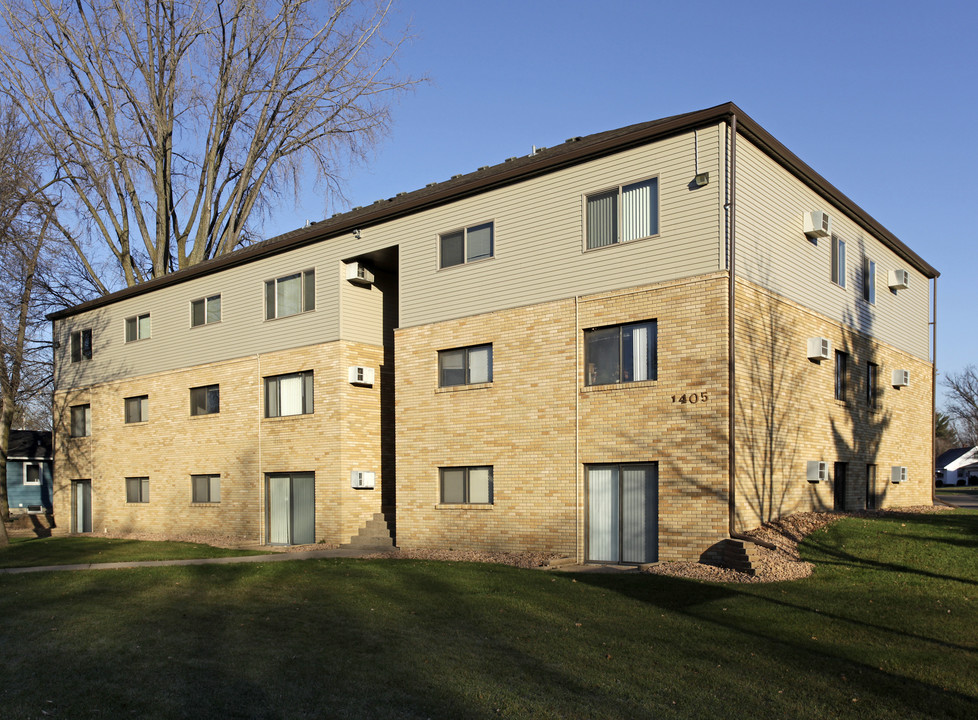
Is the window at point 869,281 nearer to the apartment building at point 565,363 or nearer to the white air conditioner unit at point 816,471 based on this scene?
the apartment building at point 565,363

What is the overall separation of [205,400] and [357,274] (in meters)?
7.04

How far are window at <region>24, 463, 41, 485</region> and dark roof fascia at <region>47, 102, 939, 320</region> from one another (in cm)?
2137

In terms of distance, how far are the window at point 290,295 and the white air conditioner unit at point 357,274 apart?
1.22m

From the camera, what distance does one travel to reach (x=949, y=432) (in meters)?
92.9

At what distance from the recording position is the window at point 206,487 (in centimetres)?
2431

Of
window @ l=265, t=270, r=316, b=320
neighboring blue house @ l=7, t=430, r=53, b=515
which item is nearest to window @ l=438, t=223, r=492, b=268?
window @ l=265, t=270, r=316, b=320

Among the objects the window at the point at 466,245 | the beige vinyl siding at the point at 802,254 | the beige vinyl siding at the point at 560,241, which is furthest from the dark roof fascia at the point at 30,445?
the beige vinyl siding at the point at 802,254

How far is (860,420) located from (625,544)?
25.7 feet

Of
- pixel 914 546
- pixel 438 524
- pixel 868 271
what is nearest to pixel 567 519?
pixel 438 524

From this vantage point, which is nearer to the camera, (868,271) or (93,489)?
(868,271)

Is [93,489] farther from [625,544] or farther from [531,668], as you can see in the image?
[531,668]

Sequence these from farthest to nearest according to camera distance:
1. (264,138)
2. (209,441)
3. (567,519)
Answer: (264,138), (209,441), (567,519)

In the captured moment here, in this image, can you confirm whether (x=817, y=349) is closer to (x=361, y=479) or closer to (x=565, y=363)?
(x=565, y=363)

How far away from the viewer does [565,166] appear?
Result: 17078 mm
